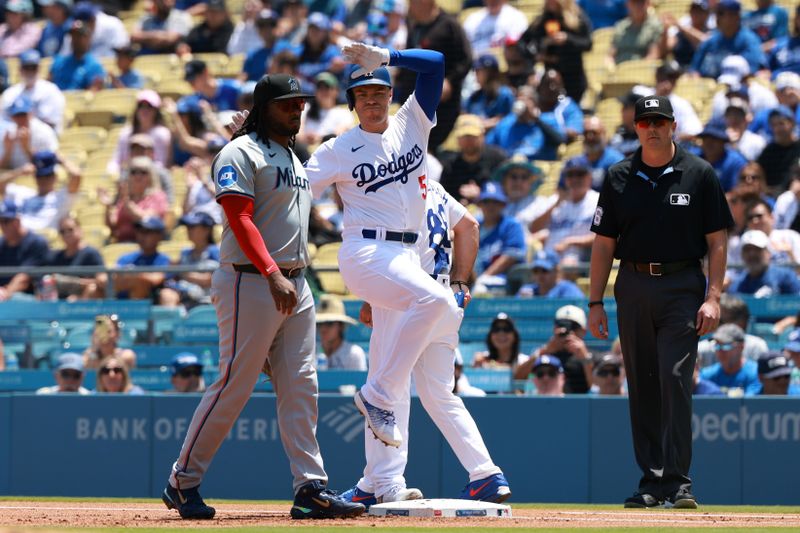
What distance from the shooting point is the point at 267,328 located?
20.3ft

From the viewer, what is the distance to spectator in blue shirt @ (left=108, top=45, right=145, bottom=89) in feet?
58.2

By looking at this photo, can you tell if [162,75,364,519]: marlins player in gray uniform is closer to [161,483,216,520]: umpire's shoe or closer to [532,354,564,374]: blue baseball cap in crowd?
[161,483,216,520]: umpire's shoe

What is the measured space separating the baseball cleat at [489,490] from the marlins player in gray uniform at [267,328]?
0.69 meters

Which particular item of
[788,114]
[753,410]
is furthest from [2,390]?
[788,114]

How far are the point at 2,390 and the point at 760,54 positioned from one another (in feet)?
25.7

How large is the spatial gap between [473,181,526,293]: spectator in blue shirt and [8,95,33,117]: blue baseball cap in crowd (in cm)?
627

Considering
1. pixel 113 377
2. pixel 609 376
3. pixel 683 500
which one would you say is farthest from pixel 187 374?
pixel 683 500

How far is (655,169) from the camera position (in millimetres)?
7156

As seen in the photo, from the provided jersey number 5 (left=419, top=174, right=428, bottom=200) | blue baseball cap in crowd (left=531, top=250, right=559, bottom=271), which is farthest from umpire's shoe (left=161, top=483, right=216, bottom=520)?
blue baseball cap in crowd (left=531, top=250, right=559, bottom=271)

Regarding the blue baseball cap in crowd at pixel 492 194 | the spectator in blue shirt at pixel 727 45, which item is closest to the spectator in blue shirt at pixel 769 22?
the spectator in blue shirt at pixel 727 45

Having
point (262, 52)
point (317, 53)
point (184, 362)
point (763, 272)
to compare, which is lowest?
point (184, 362)

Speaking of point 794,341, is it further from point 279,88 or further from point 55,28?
point 55,28

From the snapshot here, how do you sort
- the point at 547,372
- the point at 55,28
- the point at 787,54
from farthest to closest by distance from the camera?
the point at 55,28 < the point at 787,54 < the point at 547,372

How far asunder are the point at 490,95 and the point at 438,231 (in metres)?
7.76
